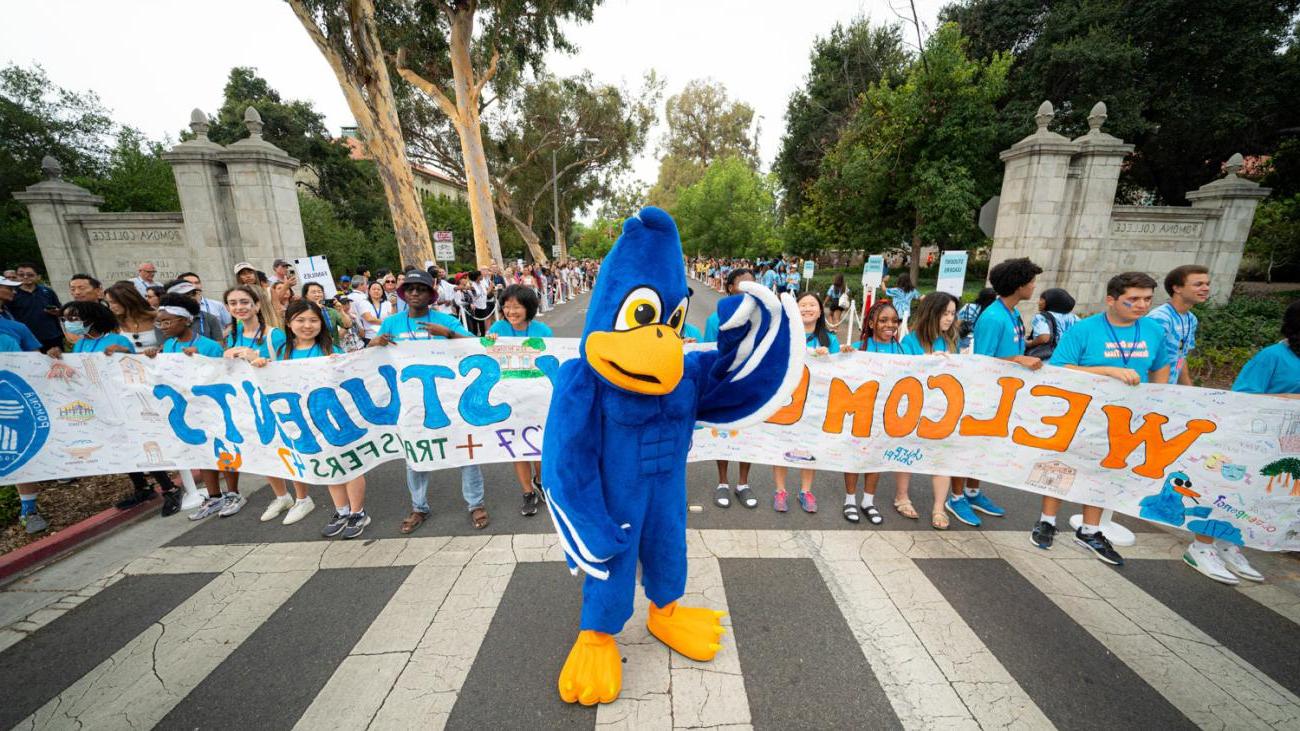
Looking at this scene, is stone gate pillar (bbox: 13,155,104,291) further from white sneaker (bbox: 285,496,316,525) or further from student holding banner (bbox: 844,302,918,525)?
student holding banner (bbox: 844,302,918,525)

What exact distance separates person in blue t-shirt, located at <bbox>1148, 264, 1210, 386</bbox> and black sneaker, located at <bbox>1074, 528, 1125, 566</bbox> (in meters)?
1.36

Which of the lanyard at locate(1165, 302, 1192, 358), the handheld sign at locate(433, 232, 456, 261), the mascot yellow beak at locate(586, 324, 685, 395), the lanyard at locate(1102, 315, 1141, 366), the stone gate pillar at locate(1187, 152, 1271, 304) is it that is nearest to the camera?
the mascot yellow beak at locate(586, 324, 685, 395)

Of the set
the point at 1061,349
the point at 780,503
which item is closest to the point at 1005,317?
the point at 1061,349

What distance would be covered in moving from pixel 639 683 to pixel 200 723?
207 centimetres

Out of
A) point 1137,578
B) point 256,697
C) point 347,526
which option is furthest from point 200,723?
point 1137,578

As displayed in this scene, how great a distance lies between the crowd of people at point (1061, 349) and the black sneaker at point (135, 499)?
199 inches

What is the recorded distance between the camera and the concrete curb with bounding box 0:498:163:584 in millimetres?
3355

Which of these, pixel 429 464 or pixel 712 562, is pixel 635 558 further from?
pixel 429 464

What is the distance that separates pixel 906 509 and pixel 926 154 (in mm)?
13912

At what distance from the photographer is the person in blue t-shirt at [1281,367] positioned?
2.98 meters

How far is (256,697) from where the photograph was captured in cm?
236

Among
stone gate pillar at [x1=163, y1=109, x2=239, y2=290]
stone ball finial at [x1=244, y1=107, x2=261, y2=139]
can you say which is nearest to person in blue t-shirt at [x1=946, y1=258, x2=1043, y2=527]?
stone ball finial at [x1=244, y1=107, x2=261, y2=139]

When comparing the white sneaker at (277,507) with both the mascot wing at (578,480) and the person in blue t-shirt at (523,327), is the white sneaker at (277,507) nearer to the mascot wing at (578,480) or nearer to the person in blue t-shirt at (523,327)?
the person in blue t-shirt at (523,327)

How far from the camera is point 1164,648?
8.63ft
